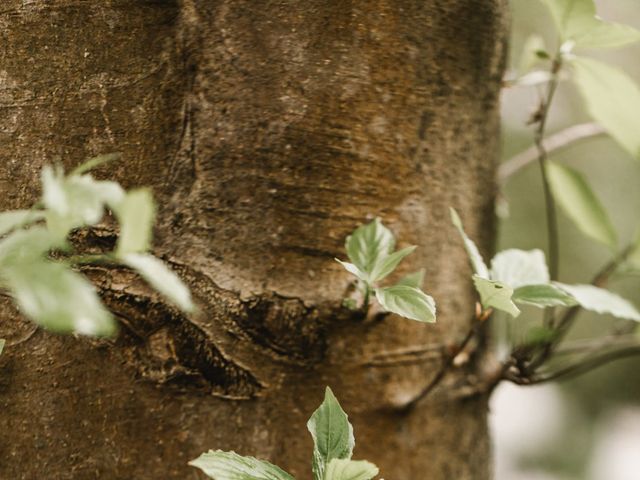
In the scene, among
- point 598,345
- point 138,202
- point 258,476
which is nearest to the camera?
point 138,202

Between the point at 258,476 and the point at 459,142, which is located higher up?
the point at 459,142

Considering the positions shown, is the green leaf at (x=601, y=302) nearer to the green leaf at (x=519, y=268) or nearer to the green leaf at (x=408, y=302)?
the green leaf at (x=519, y=268)

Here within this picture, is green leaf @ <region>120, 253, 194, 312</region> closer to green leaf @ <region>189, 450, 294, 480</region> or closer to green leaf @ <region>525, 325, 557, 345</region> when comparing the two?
green leaf @ <region>189, 450, 294, 480</region>

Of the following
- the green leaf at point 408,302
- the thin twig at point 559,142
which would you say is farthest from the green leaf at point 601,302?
the thin twig at point 559,142

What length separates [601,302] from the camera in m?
0.51

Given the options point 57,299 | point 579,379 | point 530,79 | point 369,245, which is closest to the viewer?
point 57,299

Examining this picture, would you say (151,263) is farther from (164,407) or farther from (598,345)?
(598,345)

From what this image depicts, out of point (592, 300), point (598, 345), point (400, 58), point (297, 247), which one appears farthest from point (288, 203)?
point (598, 345)

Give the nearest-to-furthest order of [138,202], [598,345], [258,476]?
[138,202], [258,476], [598,345]

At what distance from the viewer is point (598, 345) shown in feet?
2.35

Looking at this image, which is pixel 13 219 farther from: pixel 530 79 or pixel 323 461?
pixel 530 79

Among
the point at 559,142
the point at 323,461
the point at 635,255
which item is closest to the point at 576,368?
the point at 635,255

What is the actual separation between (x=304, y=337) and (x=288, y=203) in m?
0.11

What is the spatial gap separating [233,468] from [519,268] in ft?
0.95
